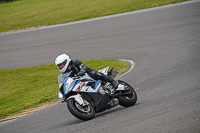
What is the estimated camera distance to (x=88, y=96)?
7.81 meters

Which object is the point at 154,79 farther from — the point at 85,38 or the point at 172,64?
the point at 85,38

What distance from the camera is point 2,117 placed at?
1055cm

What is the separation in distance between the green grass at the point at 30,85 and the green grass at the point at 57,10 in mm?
10588

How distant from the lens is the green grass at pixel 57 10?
1038 inches

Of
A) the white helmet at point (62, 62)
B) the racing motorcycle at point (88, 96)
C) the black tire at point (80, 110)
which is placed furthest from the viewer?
the white helmet at point (62, 62)

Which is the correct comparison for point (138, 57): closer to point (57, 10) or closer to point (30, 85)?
point (30, 85)

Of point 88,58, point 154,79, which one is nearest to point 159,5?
point 88,58

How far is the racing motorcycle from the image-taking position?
7.33m

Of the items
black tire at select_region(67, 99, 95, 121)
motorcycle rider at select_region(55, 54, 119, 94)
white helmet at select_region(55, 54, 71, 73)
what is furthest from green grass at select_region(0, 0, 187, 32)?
black tire at select_region(67, 99, 95, 121)

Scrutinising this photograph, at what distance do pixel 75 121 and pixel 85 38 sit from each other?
1290cm

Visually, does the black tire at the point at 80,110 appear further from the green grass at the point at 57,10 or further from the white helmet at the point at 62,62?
the green grass at the point at 57,10

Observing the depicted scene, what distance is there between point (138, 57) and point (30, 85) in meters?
5.47

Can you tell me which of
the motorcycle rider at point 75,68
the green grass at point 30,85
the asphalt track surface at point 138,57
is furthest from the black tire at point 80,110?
the green grass at point 30,85

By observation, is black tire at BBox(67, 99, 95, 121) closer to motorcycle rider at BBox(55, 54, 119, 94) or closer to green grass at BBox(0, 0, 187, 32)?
motorcycle rider at BBox(55, 54, 119, 94)
